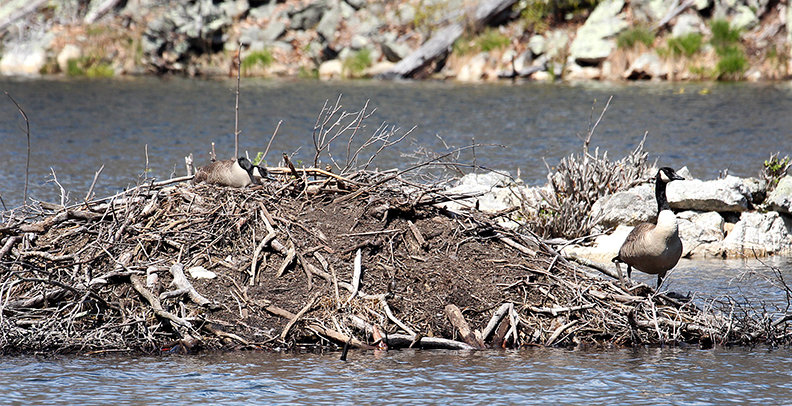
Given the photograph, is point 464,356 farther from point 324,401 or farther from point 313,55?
point 313,55

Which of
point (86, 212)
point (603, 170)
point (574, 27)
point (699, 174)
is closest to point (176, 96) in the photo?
point (574, 27)

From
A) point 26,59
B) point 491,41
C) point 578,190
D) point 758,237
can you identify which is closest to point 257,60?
point 491,41

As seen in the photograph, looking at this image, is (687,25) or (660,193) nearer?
(660,193)

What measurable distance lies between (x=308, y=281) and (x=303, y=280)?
0.30ft

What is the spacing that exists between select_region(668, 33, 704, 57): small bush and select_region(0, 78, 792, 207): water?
219 cm

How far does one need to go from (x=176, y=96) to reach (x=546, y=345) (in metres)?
25.8

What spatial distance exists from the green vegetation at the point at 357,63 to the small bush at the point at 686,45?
11.9m

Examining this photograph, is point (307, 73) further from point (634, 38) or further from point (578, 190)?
point (578, 190)

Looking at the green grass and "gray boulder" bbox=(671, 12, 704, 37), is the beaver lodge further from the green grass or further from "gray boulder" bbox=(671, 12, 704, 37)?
"gray boulder" bbox=(671, 12, 704, 37)

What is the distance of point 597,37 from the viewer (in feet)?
113

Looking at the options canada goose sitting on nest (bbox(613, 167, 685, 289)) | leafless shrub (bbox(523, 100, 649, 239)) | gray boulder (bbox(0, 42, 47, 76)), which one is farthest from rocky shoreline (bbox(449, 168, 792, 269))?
gray boulder (bbox(0, 42, 47, 76))

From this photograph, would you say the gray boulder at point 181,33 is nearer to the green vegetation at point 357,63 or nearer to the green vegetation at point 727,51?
the green vegetation at point 357,63

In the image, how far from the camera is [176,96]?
30.7 metres

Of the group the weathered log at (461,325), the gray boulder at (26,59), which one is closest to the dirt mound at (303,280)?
the weathered log at (461,325)
